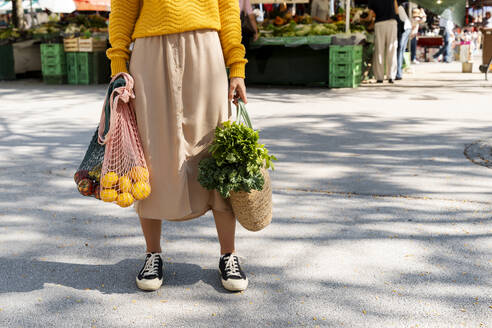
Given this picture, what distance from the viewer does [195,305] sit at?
2686 millimetres

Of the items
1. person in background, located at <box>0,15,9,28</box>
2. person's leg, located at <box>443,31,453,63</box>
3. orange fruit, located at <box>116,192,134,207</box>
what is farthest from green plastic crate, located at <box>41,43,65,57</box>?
person's leg, located at <box>443,31,453,63</box>

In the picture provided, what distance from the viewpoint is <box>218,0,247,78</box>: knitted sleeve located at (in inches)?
110

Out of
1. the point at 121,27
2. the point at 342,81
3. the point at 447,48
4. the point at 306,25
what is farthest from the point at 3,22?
the point at 121,27

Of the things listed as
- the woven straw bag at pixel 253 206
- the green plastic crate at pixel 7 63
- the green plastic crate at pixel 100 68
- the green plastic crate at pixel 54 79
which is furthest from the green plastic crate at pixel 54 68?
the woven straw bag at pixel 253 206

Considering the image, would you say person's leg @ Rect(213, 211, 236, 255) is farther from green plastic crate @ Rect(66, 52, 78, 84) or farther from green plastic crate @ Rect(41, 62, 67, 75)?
green plastic crate @ Rect(41, 62, 67, 75)

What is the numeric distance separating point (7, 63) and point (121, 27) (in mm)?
13878

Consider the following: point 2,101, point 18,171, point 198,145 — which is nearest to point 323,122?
point 18,171

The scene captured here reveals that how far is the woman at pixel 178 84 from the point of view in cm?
268

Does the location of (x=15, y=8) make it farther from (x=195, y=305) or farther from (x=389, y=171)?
(x=195, y=305)

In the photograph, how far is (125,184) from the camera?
2.63 metres

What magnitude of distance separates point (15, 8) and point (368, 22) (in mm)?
10350

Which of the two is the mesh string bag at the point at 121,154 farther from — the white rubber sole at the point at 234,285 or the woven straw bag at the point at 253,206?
the white rubber sole at the point at 234,285

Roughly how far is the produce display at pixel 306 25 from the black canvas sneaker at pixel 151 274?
9.43 metres

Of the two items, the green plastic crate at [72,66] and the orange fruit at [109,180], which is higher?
the green plastic crate at [72,66]
